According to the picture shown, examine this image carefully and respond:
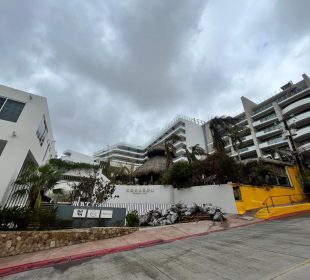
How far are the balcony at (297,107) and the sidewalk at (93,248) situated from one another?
38015mm

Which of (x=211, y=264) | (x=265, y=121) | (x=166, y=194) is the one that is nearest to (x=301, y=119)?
(x=265, y=121)

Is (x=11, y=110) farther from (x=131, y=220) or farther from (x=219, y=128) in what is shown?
(x=219, y=128)

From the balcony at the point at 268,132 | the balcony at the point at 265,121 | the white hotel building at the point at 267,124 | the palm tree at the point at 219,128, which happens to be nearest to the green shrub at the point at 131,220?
the palm tree at the point at 219,128

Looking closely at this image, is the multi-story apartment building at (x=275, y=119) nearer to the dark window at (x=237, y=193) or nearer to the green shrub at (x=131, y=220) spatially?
the dark window at (x=237, y=193)

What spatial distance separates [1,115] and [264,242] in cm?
1490

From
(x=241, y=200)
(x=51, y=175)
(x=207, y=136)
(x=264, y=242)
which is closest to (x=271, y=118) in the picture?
(x=207, y=136)

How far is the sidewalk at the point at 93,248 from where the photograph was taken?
6076mm

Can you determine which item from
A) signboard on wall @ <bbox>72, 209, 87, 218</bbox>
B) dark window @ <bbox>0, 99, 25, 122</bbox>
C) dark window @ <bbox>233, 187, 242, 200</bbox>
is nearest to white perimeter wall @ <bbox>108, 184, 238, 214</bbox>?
dark window @ <bbox>233, 187, 242, 200</bbox>

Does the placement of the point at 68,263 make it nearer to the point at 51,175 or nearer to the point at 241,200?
the point at 51,175

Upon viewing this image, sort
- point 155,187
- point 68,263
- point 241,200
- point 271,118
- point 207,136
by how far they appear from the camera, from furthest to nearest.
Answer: point 207,136, point 271,118, point 155,187, point 241,200, point 68,263

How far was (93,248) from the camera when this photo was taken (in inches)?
299

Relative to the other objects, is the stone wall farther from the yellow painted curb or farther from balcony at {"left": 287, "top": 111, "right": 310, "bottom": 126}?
balcony at {"left": 287, "top": 111, "right": 310, "bottom": 126}

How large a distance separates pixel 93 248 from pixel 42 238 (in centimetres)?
251

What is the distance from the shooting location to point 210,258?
517 cm
